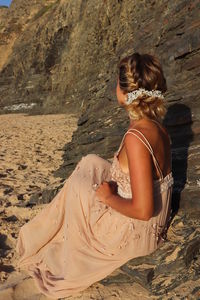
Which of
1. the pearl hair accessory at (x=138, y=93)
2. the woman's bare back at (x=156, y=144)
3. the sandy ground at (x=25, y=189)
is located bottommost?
the sandy ground at (x=25, y=189)

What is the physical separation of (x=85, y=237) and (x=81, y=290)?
408 mm

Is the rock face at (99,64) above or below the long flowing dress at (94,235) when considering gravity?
above

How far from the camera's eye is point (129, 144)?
2.53 metres

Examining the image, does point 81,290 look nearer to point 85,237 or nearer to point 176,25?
point 85,237

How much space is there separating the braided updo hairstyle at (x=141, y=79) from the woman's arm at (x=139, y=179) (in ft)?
0.90

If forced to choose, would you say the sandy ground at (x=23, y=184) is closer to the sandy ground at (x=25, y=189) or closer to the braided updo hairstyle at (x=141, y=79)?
the sandy ground at (x=25, y=189)

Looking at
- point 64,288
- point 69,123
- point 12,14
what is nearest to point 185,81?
point 64,288

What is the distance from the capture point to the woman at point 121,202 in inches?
101

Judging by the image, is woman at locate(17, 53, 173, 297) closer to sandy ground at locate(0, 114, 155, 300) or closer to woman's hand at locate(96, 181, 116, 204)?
woman's hand at locate(96, 181, 116, 204)

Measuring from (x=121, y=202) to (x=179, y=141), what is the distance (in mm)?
1860

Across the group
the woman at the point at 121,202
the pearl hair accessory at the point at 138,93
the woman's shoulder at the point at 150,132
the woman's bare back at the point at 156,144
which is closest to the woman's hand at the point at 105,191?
the woman at the point at 121,202

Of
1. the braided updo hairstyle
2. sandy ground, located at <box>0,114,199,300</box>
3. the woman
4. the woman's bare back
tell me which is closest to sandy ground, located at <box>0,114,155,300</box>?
sandy ground, located at <box>0,114,199,300</box>

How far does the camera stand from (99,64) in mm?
18312

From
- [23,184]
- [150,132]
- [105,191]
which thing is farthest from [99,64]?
[150,132]
